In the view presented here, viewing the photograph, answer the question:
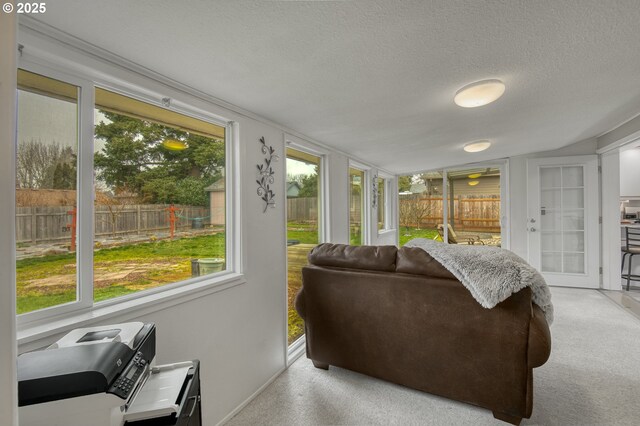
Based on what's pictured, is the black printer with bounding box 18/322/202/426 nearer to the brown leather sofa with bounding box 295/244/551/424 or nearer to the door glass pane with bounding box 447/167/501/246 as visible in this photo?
the brown leather sofa with bounding box 295/244/551/424

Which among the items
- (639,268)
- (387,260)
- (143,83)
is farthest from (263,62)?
(639,268)

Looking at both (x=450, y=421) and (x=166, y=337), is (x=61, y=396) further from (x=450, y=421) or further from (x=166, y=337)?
(x=450, y=421)

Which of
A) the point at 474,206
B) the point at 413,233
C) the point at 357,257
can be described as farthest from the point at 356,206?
the point at 474,206

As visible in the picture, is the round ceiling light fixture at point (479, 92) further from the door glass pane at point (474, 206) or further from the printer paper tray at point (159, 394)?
the door glass pane at point (474, 206)

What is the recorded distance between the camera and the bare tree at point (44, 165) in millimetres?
1167

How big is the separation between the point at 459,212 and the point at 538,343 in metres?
4.85

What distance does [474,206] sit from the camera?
19.8 feet

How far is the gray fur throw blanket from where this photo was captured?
5.36ft

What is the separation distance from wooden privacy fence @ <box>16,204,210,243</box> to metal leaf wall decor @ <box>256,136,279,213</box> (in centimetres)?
46

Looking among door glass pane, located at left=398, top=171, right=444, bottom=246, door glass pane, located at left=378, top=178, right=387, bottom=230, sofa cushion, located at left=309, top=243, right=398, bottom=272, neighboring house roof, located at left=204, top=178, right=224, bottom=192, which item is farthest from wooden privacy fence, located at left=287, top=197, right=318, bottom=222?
door glass pane, located at left=398, top=171, right=444, bottom=246

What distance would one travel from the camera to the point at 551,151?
16.0 ft

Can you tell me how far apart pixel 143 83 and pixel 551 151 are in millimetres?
5863

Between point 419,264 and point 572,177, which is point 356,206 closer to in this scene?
point 419,264

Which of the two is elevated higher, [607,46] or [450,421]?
[607,46]
